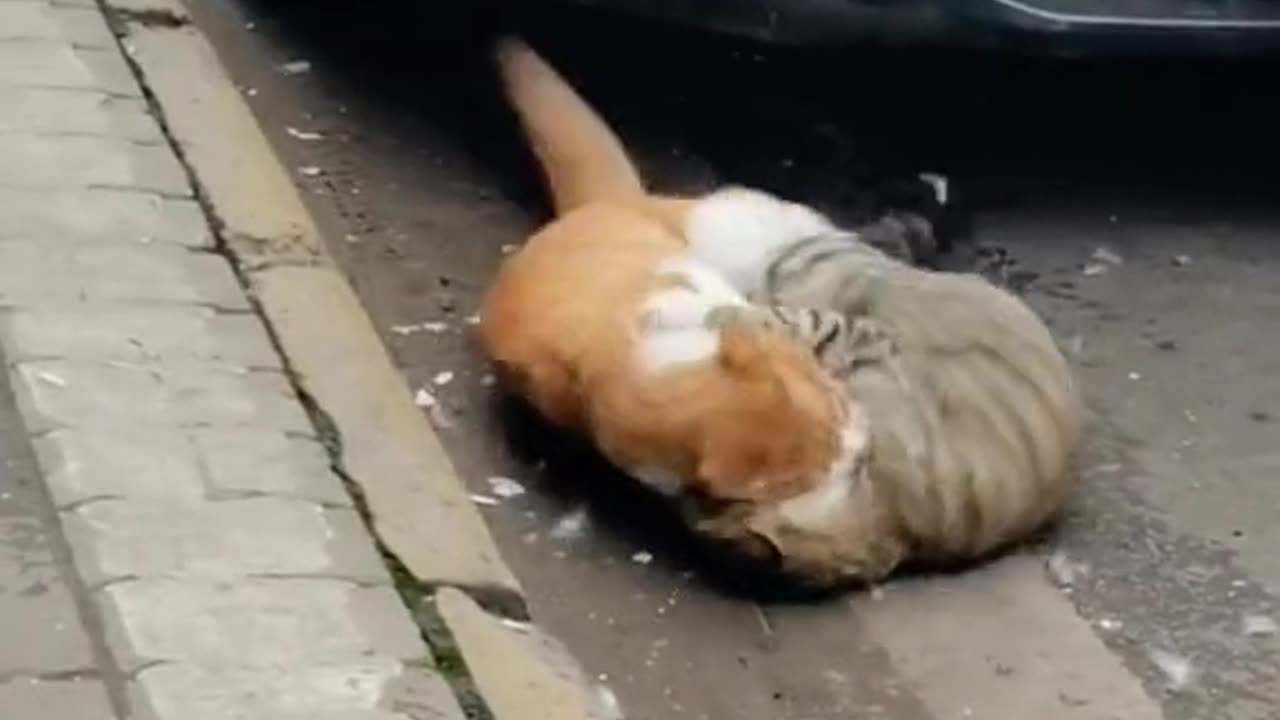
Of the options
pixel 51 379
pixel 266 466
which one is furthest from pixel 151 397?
pixel 266 466

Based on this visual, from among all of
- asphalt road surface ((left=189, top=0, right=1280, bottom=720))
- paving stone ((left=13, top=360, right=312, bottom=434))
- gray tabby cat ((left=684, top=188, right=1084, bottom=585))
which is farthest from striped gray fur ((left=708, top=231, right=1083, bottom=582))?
paving stone ((left=13, top=360, right=312, bottom=434))

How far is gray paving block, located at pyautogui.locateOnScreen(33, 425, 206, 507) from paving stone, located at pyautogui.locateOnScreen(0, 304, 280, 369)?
23 centimetres

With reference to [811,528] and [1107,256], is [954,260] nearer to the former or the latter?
[1107,256]

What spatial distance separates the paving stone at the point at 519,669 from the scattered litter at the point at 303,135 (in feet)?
5.50

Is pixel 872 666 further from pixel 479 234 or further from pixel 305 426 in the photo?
pixel 479 234

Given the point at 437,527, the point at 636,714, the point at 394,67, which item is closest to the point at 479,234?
the point at 394,67

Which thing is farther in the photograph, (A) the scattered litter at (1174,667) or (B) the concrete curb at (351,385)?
(A) the scattered litter at (1174,667)

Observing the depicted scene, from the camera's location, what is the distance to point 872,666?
3.32 meters

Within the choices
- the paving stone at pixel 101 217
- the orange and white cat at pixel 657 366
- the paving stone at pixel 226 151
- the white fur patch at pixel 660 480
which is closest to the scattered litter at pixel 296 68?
the paving stone at pixel 226 151

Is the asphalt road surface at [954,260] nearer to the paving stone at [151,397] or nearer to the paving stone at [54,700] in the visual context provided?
the paving stone at [151,397]

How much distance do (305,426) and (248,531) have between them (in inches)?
12.9

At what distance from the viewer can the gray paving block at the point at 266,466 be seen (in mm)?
3309

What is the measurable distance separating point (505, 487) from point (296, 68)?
160 centimetres

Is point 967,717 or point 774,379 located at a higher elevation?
point 774,379
